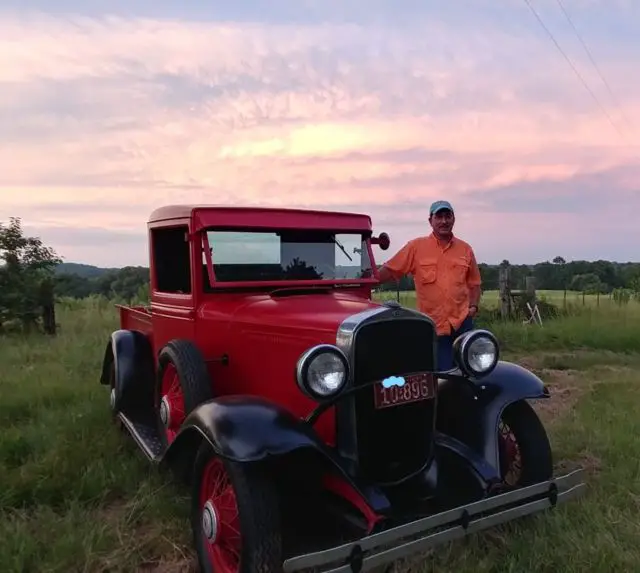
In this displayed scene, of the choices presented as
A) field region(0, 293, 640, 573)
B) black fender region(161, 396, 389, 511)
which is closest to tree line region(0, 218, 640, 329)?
field region(0, 293, 640, 573)

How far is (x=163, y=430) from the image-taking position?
4.12 metres

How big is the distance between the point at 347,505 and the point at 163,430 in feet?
5.15

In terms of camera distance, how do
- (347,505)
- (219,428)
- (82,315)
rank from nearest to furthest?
(219,428)
(347,505)
(82,315)

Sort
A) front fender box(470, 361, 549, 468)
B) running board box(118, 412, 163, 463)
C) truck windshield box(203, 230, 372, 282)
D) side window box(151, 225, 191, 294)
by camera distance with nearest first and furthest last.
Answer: front fender box(470, 361, 549, 468)
running board box(118, 412, 163, 463)
truck windshield box(203, 230, 372, 282)
side window box(151, 225, 191, 294)

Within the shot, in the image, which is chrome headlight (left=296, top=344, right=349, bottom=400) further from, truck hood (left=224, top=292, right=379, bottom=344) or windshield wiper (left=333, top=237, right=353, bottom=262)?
windshield wiper (left=333, top=237, right=353, bottom=262)

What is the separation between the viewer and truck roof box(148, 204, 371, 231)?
157 inches

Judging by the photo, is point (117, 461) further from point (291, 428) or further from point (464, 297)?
point (464, 297)

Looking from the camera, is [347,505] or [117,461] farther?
[117,461]

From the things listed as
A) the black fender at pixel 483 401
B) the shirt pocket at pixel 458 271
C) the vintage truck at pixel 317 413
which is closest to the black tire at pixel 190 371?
the vintage truck at pixel 317 413

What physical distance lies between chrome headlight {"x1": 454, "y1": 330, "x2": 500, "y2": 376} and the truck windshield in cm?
118

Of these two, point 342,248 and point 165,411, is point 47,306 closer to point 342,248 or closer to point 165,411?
point 165,411

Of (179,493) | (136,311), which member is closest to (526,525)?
(179,493)

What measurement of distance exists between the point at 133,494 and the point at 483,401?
6.97 feet

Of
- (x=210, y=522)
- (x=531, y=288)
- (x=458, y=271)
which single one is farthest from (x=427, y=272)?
(x=531, y=288)
